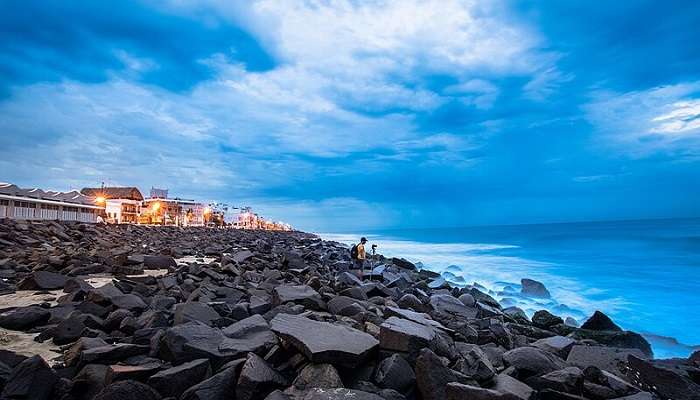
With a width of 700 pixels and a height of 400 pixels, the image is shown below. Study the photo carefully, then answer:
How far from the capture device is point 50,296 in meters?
5.23

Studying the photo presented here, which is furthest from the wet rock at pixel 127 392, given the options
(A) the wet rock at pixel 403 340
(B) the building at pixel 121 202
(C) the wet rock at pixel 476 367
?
(B) the building at pixel 121 202

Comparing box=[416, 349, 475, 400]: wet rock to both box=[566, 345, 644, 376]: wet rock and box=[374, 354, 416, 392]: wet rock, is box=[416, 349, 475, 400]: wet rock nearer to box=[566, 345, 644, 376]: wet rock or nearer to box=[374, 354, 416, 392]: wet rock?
box=[374, 354, 416, 392]: wet rock

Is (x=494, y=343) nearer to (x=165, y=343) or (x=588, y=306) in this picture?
(x=165, y=343)

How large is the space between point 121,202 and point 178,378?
57742mm

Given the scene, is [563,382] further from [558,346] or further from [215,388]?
[215,388]

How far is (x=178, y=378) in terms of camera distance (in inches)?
98.2

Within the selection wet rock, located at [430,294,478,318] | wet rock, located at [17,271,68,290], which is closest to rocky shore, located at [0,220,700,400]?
wet rock, located at [17,271,68,290]

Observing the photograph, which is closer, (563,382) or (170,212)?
(563,382)

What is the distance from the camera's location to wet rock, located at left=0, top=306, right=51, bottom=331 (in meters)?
3.86

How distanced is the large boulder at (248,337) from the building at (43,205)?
29268 millimetres

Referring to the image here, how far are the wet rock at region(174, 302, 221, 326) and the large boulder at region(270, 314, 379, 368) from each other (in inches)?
43.1

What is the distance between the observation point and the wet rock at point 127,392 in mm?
2223

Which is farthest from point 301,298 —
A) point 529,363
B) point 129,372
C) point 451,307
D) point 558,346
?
point 451,307

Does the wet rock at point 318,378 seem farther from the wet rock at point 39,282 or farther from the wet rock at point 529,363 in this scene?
the wet rock at point 39,282
